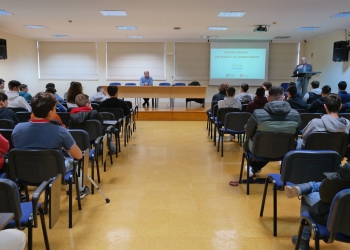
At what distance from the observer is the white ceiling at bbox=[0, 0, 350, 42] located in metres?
6.34

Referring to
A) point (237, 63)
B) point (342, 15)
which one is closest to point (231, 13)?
point (342, 15)

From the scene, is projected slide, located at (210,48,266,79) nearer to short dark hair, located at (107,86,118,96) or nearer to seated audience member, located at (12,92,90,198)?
short dark hair, located at (107,86,118,96)

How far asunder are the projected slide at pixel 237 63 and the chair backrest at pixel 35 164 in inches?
435

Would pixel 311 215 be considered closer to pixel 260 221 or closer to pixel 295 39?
pixel 260 221

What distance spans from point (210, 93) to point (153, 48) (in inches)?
123

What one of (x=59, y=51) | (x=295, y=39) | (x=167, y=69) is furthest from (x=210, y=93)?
(x=59, y=51)

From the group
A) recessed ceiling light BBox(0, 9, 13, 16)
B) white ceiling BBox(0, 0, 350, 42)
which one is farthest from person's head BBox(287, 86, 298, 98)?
recessed ceiling light BBox(0, 9, 13, 16)

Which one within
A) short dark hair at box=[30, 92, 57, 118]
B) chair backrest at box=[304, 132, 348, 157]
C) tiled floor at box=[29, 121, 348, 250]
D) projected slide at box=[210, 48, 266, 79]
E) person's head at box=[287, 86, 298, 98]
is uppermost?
projected slide at box=[210, 48, 266, 79]

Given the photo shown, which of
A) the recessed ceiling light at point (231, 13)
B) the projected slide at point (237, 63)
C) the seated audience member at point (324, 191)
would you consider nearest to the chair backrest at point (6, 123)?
the seated audience member at point (324, 191)

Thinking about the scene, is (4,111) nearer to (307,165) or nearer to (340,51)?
(307,165)

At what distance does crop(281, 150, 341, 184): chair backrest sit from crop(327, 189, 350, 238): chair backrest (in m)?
0.77

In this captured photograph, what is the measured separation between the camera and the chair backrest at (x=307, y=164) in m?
2.36

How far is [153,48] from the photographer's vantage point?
512 inches

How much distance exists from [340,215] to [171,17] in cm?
710
